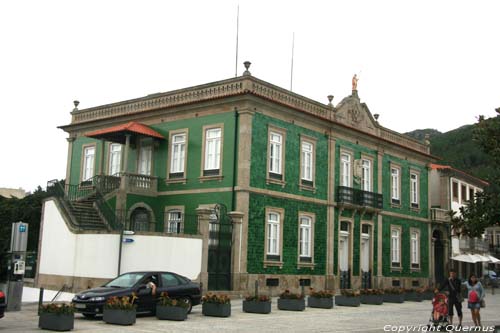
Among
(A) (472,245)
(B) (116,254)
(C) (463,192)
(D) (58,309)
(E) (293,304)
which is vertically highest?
(C) (463,192)

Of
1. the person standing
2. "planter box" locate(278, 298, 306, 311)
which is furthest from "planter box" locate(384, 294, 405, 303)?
the person standing

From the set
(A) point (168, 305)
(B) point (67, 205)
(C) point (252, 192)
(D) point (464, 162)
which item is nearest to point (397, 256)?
(C) point (252, 192)

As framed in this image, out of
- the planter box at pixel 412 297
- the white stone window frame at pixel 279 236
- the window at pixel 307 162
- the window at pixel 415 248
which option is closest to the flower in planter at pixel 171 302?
the white stone window frame at pixel 279 236

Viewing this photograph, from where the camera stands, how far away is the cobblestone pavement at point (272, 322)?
1539 centimetres

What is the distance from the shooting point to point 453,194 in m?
46.2

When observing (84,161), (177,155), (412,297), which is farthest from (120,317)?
(84,161)

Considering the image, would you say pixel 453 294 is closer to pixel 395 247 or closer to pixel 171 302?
pixel 171 302

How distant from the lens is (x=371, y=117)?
36688 millimetres

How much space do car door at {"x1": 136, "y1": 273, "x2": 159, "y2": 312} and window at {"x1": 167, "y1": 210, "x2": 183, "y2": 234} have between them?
1113cm

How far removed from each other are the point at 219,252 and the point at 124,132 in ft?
26.3

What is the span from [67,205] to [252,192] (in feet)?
25.8

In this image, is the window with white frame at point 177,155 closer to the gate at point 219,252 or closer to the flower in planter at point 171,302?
the gate at point 219,252

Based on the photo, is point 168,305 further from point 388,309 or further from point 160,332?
point 388,309

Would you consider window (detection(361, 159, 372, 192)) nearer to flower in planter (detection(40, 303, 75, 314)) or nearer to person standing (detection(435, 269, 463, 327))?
person standing (detection(435, 269, 463, 327))
